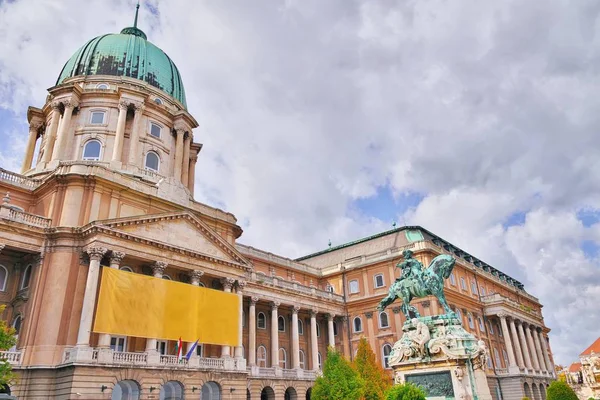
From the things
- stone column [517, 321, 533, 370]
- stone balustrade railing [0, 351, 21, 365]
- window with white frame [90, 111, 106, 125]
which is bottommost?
stone balustrade railing [0, 351, 21, 365]

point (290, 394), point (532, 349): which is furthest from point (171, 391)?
point (532, 349)

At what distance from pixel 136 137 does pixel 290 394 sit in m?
27.9

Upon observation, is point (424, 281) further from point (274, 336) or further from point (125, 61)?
point (125, 61)

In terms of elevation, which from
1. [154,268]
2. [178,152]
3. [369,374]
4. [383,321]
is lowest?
[369,374]

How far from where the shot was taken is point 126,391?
99.5 ft

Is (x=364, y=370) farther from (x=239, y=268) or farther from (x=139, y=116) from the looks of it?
(x=139, y=116)

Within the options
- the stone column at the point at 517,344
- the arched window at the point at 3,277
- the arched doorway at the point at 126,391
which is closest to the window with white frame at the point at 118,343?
the arched doorway at the point at 126,391

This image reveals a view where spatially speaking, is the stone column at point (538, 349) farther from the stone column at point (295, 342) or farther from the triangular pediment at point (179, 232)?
the triangular pediment at point (179, 232)

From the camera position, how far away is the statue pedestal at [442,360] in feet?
47.2

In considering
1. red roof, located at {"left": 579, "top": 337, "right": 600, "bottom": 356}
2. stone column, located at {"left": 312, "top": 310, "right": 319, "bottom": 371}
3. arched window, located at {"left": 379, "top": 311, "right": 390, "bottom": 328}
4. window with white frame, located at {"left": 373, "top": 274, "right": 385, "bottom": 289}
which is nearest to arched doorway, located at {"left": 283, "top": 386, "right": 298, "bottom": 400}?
stone column, located at {"left": 312, "top": 310, "right": 319, "bottom": 371}

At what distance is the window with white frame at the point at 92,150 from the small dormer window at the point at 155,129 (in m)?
5.38

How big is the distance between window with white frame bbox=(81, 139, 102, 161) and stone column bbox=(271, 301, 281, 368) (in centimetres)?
2136

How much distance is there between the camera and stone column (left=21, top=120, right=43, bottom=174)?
43.6 meters

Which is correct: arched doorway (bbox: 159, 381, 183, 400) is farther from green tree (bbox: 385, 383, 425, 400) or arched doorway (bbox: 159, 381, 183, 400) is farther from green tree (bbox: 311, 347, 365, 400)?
green tree (bbox: 385, 383, 425, 400)
